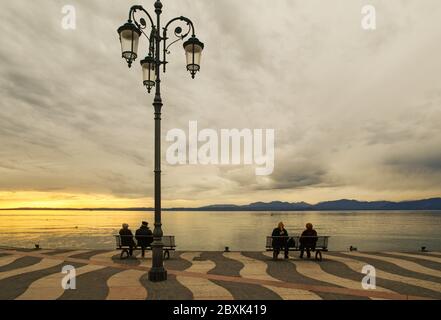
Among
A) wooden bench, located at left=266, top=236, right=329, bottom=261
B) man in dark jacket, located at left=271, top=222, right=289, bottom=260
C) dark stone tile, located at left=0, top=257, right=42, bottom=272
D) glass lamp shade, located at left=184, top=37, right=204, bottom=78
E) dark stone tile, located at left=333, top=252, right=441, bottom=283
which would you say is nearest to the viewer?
glass lamp shade, located at left=184, top=37, right=204, bottom=78

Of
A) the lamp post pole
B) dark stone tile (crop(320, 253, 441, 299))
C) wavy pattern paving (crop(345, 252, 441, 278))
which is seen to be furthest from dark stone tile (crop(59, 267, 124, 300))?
wavy pattern paving (crop(345, 252, 441, 278))

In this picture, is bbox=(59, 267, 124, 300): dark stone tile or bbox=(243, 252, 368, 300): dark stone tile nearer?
bbox=(59, 267, 124, 300): dark stone tile

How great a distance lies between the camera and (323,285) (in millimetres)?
9500

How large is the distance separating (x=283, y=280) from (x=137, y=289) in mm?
4281

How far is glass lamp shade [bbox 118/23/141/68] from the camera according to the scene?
31.7ft

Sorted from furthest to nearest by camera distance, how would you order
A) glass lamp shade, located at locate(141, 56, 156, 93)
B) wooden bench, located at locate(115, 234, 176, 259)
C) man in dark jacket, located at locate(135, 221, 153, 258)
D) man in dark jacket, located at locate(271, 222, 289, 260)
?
man in dark jacket, located at locate(135, 221, 153, 258) → wooden bench, located at locate(115, 234, 176, 259) → man in dark jacket, located at locate(271, 222, 289, 260) → glass lamp shade, located at locate(141, 56, 156, 93)

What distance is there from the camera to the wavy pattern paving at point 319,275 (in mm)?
9497

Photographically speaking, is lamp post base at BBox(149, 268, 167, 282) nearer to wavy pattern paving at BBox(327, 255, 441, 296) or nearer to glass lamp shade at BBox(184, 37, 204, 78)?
glass lamp shade at BBox(184, 37, 204, 78)

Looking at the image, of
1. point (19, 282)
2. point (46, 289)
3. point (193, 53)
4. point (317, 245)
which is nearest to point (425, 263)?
point (317, 245)

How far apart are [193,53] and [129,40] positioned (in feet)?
6.49

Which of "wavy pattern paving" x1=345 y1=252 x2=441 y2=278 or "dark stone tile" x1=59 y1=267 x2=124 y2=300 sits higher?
"dark stone tile" x1=59 y1=267 x2=124 y2=300

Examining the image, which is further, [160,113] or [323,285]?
[160,113]
